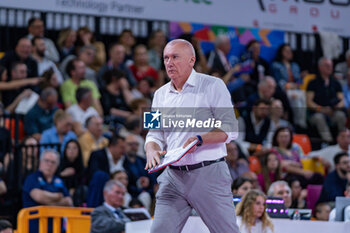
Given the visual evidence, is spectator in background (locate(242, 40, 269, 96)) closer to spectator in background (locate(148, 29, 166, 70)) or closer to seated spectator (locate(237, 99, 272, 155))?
seated spectator (locate(237, 99, 272, 155))

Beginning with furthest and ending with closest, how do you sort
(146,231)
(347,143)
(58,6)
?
(347,143)
(58,6)
(146,231)

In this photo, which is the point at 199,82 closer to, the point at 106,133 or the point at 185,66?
the point at 185,66

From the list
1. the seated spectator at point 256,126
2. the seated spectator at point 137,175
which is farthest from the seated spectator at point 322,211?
the seated spectator at point 137,175

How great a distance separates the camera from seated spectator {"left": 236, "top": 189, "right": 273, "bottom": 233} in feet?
15.6

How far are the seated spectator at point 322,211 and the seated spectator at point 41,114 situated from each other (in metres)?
2.99

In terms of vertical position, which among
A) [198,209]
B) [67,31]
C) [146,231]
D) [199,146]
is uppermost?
[67,31]

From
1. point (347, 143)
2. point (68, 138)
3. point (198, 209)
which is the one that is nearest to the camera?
point (198, 209)

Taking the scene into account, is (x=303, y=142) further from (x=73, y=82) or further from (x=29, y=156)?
(x=29, y=156)

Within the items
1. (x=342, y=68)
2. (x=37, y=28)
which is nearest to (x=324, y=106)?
(x=342, y=68)

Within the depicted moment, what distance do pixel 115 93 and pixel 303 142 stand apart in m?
2.62

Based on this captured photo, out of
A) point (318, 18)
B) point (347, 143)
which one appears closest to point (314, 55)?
point (318, 18)

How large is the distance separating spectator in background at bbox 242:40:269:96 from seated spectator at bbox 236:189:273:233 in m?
4.09

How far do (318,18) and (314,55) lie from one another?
Answer: 98 cm

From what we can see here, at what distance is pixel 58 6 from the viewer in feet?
24.9
